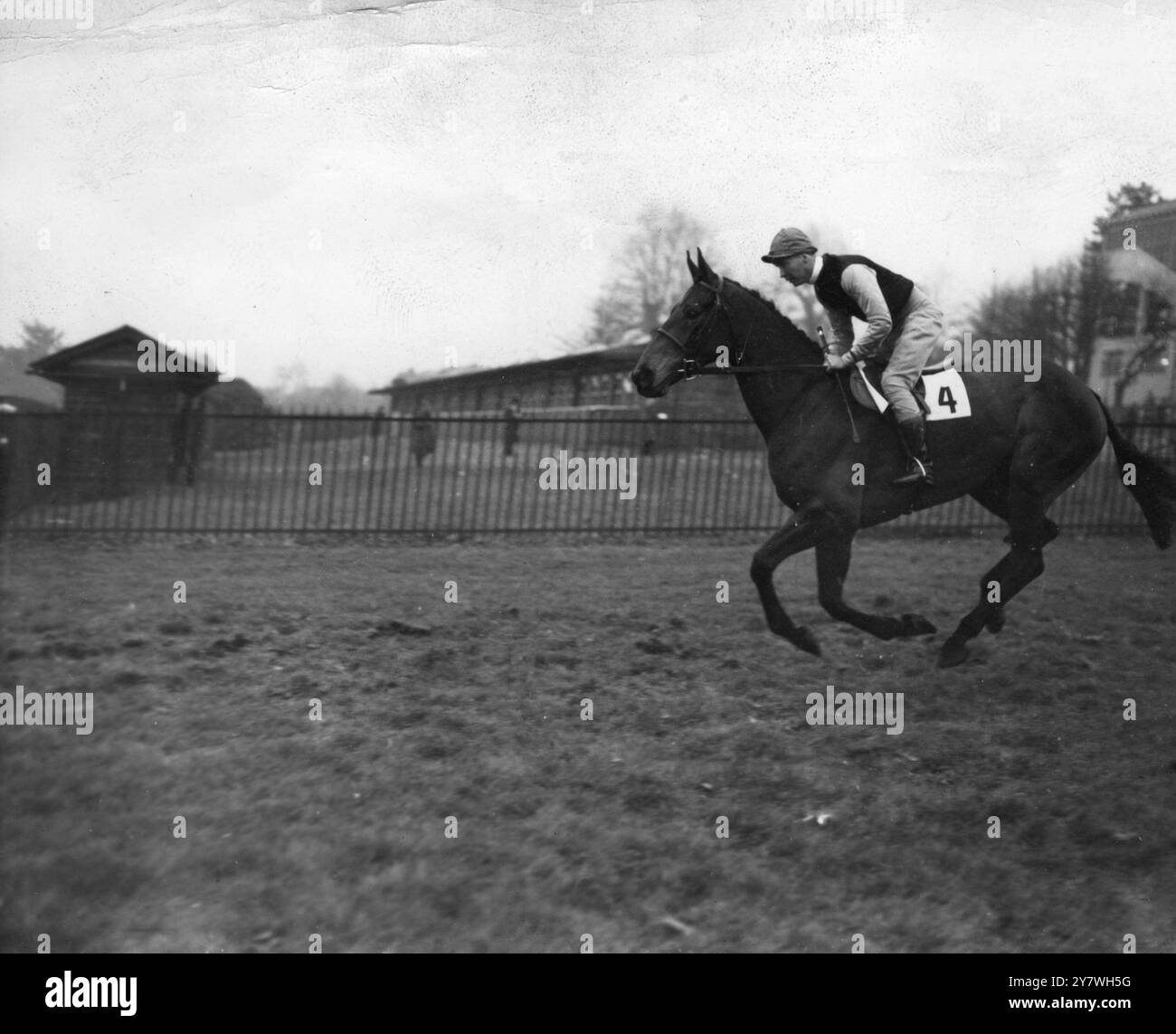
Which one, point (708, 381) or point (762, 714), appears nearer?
point (762, 714)

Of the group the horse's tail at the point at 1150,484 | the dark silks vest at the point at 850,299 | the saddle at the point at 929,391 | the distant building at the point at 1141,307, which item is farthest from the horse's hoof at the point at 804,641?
the distant building at the point at 1141,307

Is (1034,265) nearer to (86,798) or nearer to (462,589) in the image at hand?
(462,589)

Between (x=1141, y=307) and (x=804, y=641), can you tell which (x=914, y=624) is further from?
(x=1141, y=307)

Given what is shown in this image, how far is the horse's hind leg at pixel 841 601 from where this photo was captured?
4789mm

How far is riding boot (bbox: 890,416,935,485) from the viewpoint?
4.74 meters

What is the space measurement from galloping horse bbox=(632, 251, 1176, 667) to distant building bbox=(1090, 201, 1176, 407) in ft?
2.10

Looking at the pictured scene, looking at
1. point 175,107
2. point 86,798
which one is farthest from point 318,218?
point 86,798

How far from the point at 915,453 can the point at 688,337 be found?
4.36 feet

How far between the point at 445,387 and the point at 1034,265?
3.53 m

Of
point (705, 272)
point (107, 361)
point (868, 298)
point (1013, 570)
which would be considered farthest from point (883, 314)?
point (107, 361)

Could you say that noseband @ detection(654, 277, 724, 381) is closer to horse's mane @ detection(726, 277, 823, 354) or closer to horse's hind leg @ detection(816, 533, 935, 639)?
horse's mane @ detection(726, 277, 823, 354)

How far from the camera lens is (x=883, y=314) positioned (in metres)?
4.60

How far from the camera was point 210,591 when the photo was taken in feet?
17.7
